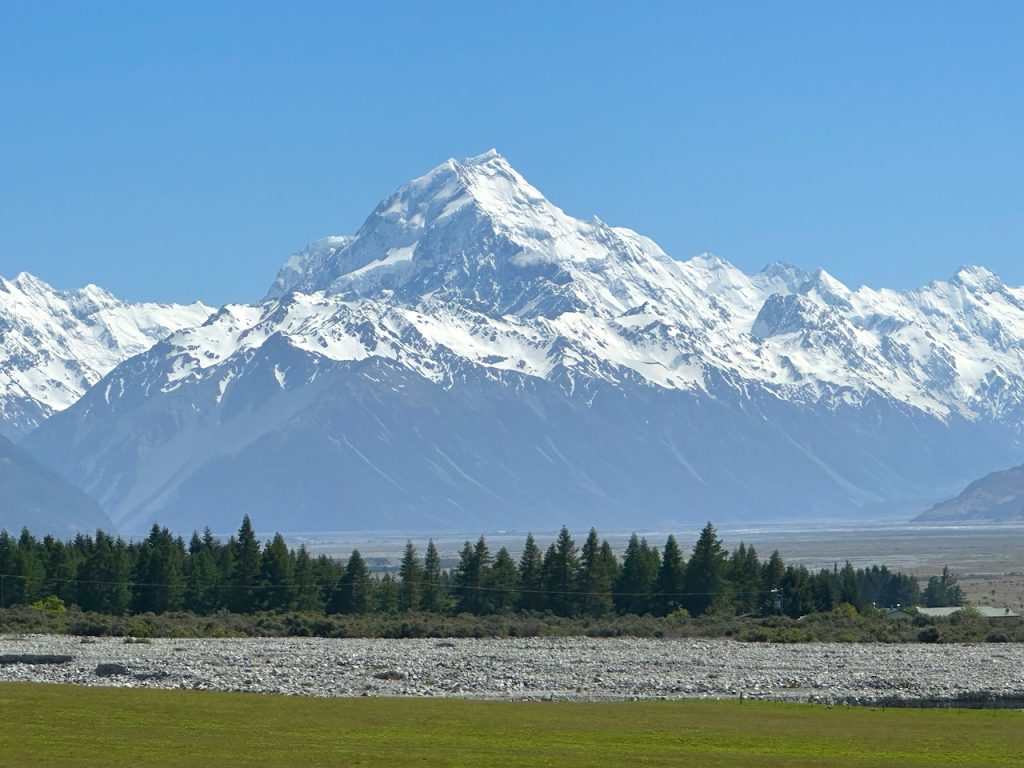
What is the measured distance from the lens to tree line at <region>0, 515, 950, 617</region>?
123 meters

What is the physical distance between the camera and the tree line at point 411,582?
402ft

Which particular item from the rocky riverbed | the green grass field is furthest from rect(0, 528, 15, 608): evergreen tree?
the green grass field

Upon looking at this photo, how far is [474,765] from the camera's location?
46.3m

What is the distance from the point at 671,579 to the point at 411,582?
18449mm

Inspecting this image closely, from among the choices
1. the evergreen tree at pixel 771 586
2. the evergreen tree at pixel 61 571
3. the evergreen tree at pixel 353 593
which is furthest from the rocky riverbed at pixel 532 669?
the evergreen tree at pixel 771 586

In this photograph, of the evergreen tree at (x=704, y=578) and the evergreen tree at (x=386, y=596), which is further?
the evergreen tree at (x=704, y=578)

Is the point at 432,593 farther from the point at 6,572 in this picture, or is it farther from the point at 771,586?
the point at 6,572

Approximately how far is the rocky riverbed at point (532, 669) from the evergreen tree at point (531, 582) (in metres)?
33.2

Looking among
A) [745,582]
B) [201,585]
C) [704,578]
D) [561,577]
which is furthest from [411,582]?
[745,582]

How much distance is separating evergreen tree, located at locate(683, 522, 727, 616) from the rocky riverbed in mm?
32719

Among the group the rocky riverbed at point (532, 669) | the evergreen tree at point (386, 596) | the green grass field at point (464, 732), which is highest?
the evergreen tree at point (386, 596)

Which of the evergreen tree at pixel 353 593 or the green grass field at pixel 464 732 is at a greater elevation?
the evergreen tree at pixel 353 593

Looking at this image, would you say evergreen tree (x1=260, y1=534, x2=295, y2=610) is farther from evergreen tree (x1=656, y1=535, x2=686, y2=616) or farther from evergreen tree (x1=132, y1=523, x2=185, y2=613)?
evergreen tree (x1=656, y1=535, x2=686, y2=616)

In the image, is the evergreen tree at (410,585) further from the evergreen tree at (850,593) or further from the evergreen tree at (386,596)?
the evergreen tree at (850,593)
